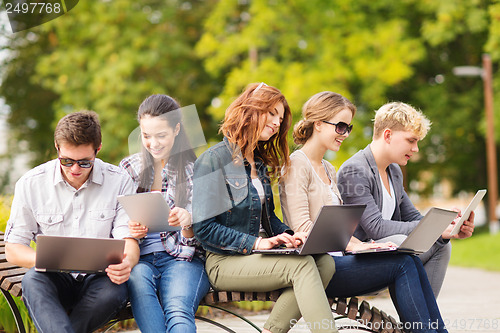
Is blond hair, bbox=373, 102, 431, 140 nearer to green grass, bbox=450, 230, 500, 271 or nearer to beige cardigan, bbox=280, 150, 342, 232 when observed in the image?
beige cardigan, bbox=280, 150, 342, 232

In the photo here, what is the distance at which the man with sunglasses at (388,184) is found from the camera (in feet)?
12.6

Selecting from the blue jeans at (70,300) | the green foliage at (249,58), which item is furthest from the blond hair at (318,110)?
the green foliage at (249,58)

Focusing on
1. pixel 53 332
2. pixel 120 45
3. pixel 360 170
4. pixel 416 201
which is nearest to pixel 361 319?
pixel 360 170

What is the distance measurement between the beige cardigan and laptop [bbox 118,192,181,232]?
70 centimetres

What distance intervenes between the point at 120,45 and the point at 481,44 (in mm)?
9926

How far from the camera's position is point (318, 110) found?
12.6ft

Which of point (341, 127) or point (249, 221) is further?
point (341, 127)

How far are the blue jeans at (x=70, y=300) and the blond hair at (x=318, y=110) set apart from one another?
140 cm

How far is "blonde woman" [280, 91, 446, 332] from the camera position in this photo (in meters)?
3.40

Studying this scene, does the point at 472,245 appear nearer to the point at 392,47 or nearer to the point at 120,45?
the point at 392,47

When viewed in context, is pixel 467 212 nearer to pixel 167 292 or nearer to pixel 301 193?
pixel 301 193

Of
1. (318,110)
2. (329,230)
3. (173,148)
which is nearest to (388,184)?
(318,110)

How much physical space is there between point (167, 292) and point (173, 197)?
58 centimetres

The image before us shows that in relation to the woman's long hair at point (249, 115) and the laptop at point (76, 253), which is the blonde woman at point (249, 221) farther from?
the laptop at point (76, 253)
